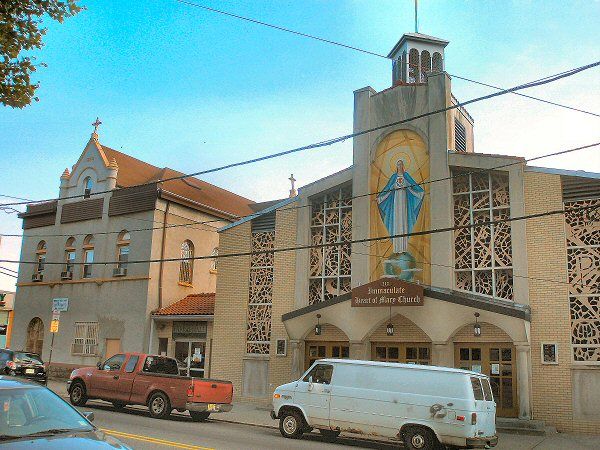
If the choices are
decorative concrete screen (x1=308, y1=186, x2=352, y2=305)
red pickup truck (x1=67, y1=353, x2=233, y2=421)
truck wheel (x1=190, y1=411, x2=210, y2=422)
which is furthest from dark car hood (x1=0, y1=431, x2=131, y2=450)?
decorative concrete screen (x1=308, y1=186, x2=352, y2=305)

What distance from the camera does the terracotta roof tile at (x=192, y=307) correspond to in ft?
84.4

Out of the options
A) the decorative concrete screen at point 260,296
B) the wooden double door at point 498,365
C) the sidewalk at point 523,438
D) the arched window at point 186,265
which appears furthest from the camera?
the arched window at point 186,265

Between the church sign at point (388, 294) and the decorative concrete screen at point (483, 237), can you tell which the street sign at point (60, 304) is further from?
the decorative concrete screen at point (483, 237)

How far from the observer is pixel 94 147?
31062 millimetres

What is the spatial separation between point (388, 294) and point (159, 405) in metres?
7.40

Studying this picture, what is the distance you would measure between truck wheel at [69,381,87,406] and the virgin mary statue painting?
10632 millimetres

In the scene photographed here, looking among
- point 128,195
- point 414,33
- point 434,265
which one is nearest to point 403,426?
point 434,265

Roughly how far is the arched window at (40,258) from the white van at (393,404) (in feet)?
69.7

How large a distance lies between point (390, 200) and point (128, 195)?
44.6 feet

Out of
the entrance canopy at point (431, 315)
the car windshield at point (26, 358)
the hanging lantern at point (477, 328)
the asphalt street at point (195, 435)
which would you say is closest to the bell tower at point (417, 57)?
the entrance canopy at point (431, 315)

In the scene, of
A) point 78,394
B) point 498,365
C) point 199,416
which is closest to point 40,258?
point 78,394

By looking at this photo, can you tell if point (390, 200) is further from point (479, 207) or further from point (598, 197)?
point (598, 197)

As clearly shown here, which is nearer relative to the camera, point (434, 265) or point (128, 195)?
point (434, 265)

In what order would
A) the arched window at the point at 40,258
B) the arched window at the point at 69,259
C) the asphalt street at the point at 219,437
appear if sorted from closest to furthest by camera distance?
the asphalt street at the point at 219,437
the arched window at the point at 69,259
the arched window at the point at 40,258
